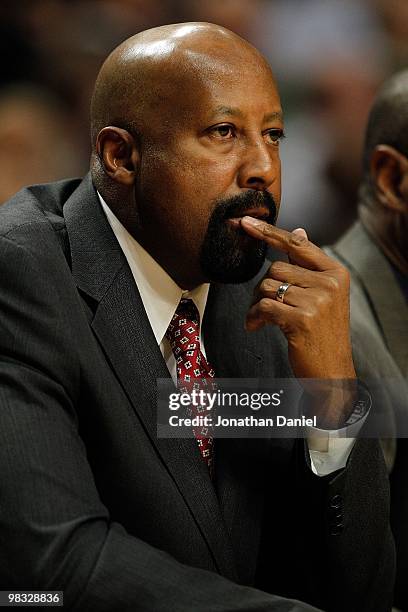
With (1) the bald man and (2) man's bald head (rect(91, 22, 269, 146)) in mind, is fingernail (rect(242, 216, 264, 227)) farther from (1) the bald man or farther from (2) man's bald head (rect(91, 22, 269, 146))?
(2) man's bald head (rect(91, 22, 269, 146))

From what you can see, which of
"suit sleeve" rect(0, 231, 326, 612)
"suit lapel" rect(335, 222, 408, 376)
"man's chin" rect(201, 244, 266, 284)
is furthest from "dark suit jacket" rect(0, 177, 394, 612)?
"suit lapel" rect(335, 222, 408, 376)

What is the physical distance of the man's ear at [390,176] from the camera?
1.69 meters

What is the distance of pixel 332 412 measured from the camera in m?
1.16

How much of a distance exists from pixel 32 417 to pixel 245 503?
35 centimetres

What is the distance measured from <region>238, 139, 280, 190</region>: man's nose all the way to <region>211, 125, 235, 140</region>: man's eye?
0.03 meters

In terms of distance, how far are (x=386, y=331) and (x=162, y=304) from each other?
21.0 inches

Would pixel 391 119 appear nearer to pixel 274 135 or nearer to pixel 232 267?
pixel 274 135

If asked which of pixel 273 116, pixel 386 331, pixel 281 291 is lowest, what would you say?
pixel 386 331

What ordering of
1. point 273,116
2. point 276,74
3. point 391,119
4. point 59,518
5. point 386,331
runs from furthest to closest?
point 276,74 < point 391,119 < point 386,331 < point 273,116 < point 59,518

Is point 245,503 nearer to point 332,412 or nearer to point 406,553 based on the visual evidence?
point 332,412

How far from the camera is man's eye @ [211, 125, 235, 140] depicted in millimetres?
1149

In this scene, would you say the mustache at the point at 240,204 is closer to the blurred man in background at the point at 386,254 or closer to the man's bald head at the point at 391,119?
the blurred man in background at the point at 386,254

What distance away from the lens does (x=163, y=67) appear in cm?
116

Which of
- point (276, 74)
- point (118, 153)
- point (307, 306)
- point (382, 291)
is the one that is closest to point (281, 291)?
point (307, 306)
